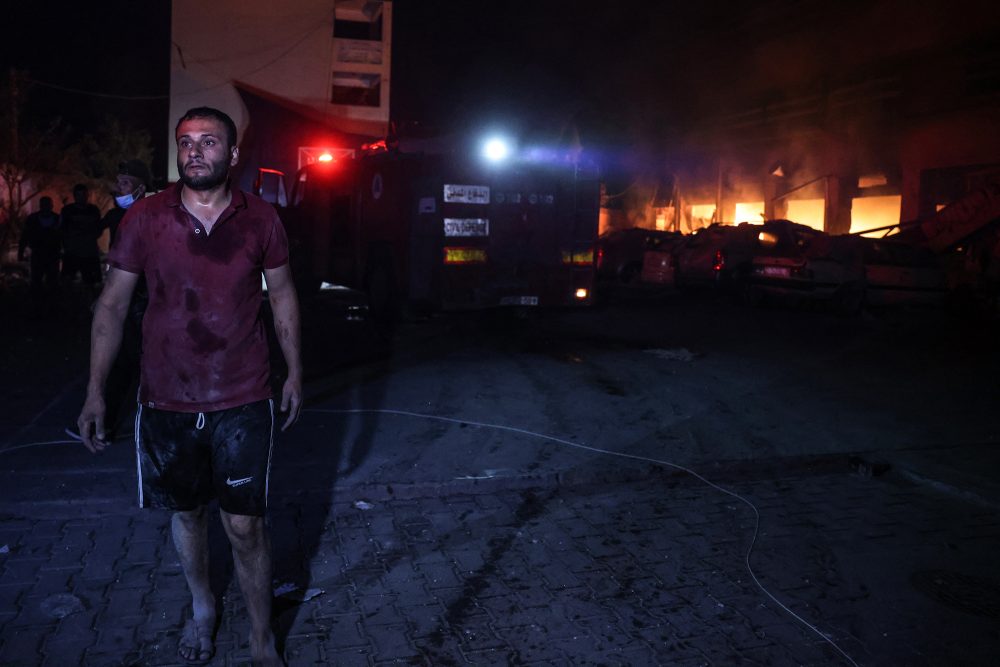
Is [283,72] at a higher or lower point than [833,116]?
higher

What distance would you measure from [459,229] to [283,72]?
1078 inches

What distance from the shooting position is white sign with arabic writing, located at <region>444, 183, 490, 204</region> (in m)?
10.6

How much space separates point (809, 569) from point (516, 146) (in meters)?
8.17

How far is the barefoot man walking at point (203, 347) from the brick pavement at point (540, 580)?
51 centimetres

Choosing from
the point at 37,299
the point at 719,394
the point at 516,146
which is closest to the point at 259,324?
the point at 719,394

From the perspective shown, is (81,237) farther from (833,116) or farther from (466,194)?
(833,116)

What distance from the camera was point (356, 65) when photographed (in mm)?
36031

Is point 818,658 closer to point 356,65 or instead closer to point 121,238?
point 121,238

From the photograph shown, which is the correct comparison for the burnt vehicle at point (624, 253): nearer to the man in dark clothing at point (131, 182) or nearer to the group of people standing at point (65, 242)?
the group of people standing at point (65, 242)

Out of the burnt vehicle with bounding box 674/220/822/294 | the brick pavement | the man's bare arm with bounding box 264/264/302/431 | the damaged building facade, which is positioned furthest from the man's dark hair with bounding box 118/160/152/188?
the damaged building facade

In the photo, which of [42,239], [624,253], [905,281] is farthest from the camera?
[624,253]

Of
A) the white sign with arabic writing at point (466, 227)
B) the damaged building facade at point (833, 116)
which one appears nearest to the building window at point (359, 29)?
the damaged building facade at point (833, 116)

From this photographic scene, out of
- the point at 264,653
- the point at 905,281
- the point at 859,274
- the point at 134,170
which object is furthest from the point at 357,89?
the point at 264,653

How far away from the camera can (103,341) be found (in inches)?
115
